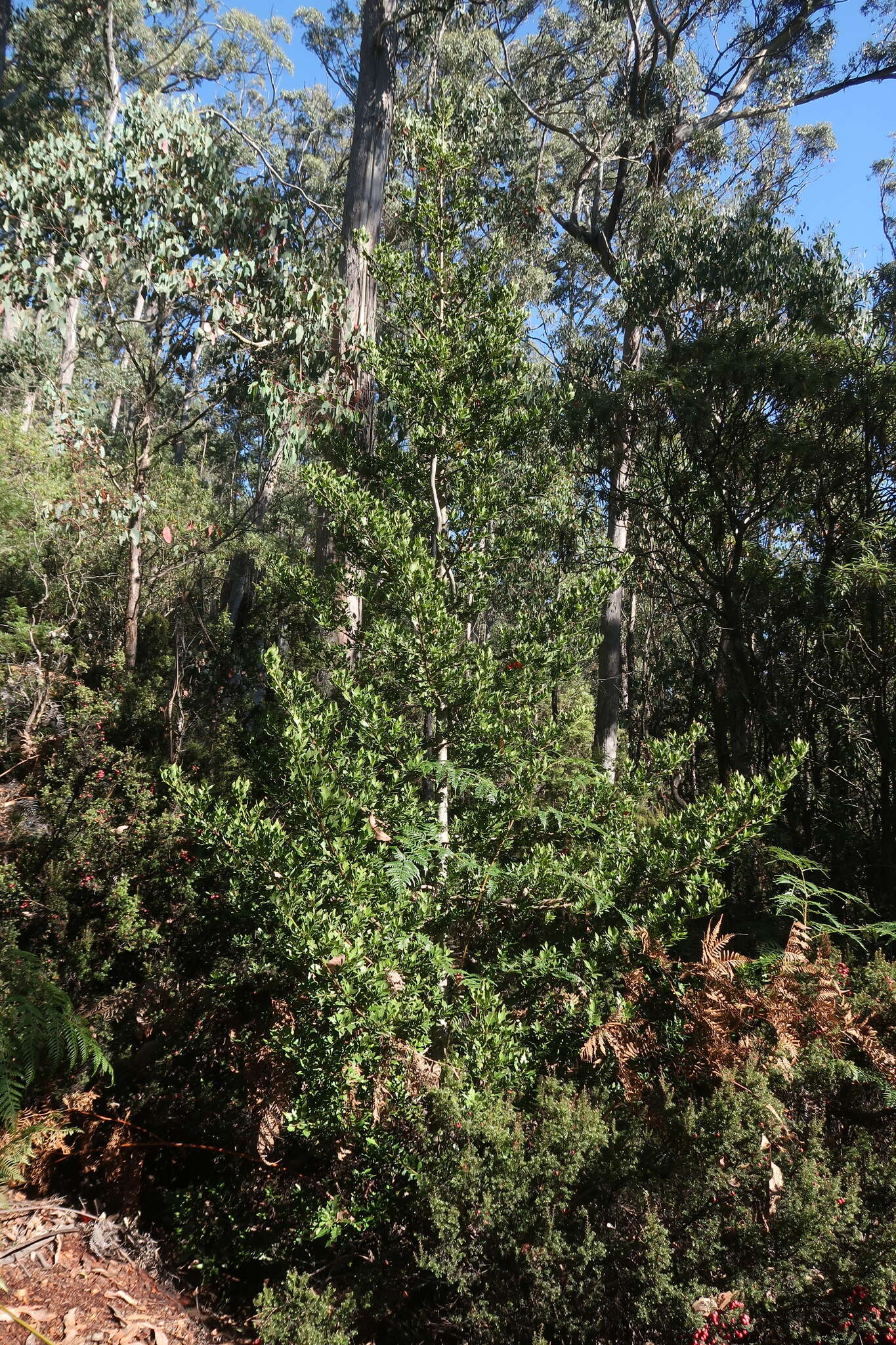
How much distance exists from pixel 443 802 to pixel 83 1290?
79.5 inches

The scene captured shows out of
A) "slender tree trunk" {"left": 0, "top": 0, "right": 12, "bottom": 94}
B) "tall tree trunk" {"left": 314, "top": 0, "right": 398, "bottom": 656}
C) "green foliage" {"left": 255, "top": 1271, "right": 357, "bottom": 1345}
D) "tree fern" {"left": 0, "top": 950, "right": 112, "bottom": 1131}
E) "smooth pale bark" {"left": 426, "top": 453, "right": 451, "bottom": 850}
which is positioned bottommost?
"green foliage" {"left": 255, "top": 1271, "right": 357, "bottom": 1345}

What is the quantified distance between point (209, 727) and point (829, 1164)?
17.2 ft

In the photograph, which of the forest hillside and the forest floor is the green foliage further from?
the forest floor

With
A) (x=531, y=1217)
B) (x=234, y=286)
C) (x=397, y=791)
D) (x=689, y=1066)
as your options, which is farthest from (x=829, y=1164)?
(x=234, y=286)

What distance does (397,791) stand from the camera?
10.3 ft

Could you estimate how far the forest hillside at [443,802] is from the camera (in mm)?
2395

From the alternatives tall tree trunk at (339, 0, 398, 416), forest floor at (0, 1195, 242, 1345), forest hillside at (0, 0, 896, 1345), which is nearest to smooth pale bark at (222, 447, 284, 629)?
forest hillside at (0, 0, 896, 1345)

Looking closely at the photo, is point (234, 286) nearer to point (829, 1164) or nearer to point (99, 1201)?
point (99, 1201)

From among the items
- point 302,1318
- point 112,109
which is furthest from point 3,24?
point 302,1318

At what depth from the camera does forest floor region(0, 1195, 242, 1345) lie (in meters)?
2.44

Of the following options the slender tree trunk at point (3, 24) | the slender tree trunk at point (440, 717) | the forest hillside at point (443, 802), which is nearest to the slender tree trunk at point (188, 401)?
the forest hillside at point (443, 802)

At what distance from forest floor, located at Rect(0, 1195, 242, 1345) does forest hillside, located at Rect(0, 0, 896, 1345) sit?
0.11 feet

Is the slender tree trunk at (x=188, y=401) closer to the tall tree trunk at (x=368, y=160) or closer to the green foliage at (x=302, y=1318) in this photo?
the tall tree trunk at (x=368, y=160)

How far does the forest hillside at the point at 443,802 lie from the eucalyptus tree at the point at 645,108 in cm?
269
